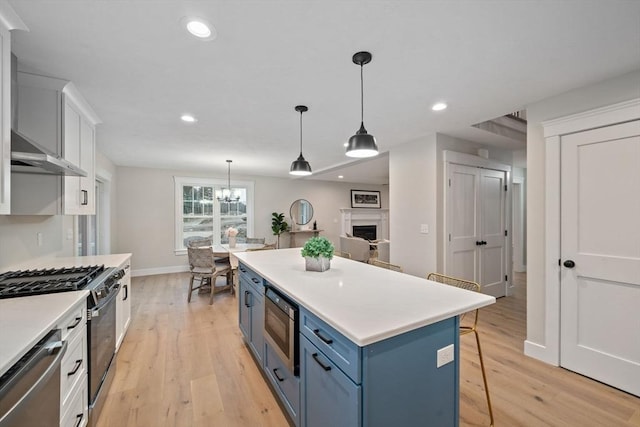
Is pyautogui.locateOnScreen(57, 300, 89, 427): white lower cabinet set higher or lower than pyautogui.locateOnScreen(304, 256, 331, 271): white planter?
lower

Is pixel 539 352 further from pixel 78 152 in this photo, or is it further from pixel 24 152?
pixel 78 152

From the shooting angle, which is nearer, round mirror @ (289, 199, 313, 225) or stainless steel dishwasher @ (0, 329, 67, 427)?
stainless steel dishwasher @ (0, 329, 67, 427)

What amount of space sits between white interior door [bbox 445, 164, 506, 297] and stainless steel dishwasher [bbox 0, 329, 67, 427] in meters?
3.69

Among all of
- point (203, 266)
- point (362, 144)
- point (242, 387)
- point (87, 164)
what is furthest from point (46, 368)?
point (203, 266)

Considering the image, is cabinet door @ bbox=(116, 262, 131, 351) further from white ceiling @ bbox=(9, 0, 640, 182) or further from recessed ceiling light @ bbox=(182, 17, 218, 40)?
recessed ceiling light @ bbox=(182, 17, 218, 40)

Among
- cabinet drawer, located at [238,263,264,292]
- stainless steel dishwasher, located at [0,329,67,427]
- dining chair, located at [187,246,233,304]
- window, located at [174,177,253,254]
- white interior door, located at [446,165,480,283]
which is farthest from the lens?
window, located at [174,177,253,254]

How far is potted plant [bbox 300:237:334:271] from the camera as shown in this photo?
215cm

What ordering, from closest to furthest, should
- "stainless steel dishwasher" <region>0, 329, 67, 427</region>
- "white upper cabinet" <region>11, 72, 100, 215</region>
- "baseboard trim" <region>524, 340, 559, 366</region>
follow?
1. "stainless steel dishwasher" <region>0, 329, 67, 427</region>
2. "white upper cabinet" <region>11, 72, 100, 215</region>
3. "baseboard trim" <region>524, 340, 559, 366</region>

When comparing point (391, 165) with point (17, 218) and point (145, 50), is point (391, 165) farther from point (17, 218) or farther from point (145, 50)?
point (17, 218)

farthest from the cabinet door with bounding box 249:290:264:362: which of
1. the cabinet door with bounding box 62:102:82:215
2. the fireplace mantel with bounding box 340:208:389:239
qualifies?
the fireplace mantel with bounding box 340:208:389:239

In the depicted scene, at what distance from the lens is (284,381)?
1789 mm

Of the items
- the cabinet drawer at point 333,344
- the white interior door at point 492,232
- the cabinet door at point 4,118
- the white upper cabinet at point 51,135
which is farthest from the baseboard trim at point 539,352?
the white upper cabinet at point 51,135

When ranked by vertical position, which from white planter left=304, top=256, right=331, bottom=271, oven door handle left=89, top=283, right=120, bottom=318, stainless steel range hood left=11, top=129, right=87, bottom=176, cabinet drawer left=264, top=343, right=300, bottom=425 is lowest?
cabinet drawer left=264, top=343, right=300, bottom=425

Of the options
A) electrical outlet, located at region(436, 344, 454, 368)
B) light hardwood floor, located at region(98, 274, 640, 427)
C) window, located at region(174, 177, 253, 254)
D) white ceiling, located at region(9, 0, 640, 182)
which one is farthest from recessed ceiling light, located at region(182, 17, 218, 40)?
window, located at region(174, 177, 253, 254)
